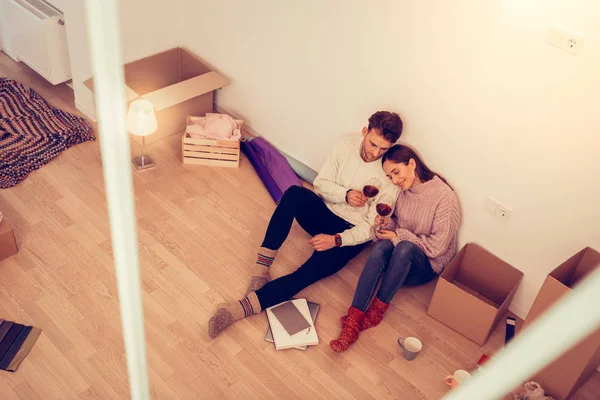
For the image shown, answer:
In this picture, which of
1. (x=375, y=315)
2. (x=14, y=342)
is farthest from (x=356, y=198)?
(x=14, y=342)

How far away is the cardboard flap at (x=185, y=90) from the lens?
11.4ft

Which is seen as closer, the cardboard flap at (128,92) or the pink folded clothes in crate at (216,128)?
the cardboard flap at (128,92)

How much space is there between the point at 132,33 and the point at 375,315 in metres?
2.20

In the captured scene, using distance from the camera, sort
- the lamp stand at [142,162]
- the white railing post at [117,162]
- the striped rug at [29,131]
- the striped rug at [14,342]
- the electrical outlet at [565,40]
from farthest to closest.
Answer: the lamp stand at [142,162], the striped rug at [29,131], the striped rug at [14,342], the electrical outlet at [565,40], the white railing post at [117,162]

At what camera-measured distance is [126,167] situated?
71cm

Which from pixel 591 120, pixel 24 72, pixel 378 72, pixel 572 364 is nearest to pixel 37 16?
pixel 24 72

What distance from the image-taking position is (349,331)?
9.00 ft

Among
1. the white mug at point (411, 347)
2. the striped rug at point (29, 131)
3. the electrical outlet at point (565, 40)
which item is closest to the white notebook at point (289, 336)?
the white mug at point (411, 347)

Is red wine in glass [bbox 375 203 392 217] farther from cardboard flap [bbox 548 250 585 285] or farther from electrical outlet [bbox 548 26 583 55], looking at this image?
electrical outlet [bbox 548 26 583 55]

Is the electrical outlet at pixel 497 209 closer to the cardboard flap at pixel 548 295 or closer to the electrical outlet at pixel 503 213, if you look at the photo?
the electrical outlet at pixel 503 213

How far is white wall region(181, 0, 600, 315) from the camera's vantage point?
2365 millimetres

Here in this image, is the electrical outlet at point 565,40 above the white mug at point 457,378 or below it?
above

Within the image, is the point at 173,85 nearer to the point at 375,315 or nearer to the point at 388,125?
the point at 388,125

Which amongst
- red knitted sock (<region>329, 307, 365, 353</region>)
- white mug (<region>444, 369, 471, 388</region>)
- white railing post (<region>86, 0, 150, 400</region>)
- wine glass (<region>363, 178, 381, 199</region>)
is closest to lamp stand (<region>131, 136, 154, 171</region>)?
wine glass (<region>363, 178, 381, 199</region>)
